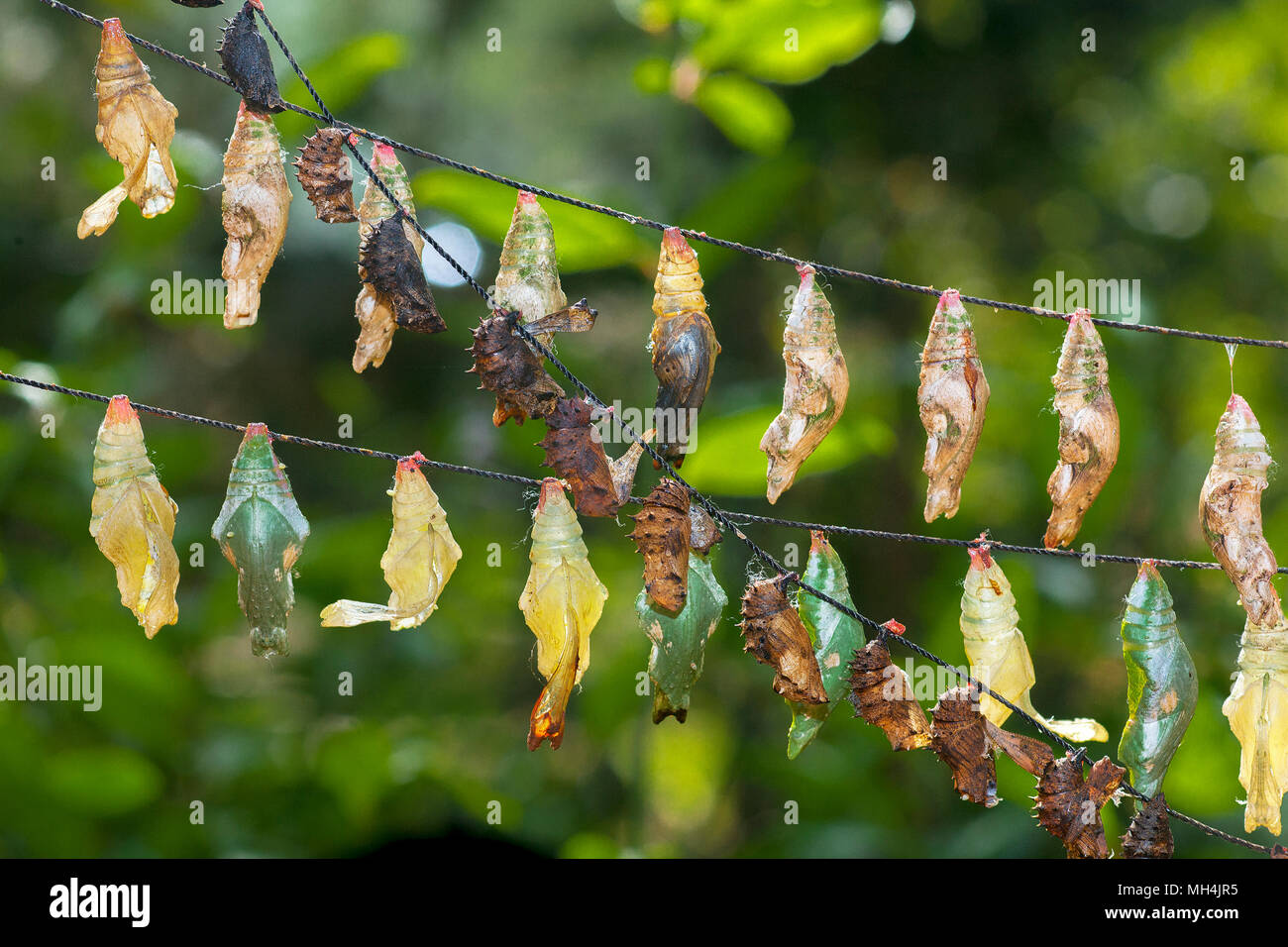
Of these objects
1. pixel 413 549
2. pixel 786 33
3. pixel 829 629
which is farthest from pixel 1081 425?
pixel 786 33

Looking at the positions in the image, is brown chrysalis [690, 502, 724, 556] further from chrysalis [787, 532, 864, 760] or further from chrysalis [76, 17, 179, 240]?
chrysalis [76, 17, 179, 240]

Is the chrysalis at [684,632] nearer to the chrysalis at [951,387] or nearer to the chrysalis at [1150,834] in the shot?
the chrysalis at [951,387]

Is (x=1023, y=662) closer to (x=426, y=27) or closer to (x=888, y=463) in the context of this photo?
(x=888, y=463)

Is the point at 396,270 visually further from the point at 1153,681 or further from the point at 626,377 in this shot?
the point at 626,377

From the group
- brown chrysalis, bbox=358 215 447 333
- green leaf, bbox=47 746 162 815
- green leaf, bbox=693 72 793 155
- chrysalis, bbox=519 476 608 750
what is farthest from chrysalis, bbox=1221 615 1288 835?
green leaf, bbox=47 746 162 815

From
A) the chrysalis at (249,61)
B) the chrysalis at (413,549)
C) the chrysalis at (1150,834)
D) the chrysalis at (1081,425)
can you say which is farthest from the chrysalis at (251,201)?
the chrysalis at (1150,834)

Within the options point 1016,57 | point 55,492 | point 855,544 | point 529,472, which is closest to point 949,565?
point 855,544
